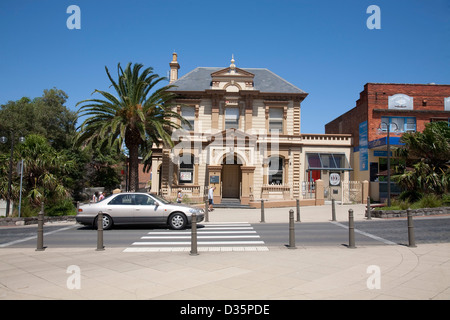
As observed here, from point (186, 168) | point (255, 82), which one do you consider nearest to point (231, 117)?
point (255, 82)

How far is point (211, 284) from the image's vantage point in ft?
18.5

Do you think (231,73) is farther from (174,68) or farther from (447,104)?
(447,104)

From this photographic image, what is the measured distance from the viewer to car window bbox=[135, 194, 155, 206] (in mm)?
12734

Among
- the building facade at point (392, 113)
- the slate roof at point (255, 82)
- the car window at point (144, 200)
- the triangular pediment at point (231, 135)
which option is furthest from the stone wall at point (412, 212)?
the slate roof at point (255, 82)

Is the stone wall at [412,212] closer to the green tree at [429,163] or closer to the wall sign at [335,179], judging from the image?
the green tree at [429,163]

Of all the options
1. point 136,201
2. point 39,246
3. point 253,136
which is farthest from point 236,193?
point 39,246

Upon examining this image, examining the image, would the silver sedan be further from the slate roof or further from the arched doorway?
the slate roof

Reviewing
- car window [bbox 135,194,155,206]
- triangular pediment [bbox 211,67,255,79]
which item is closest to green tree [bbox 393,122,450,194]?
triangular pediment [bbox 211,67,255,79]

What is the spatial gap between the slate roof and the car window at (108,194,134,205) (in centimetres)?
1533

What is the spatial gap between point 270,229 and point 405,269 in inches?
263

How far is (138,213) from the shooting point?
1258 centimetres

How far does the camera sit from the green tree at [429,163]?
17688 millimetres

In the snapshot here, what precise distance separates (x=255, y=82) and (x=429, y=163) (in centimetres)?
1514

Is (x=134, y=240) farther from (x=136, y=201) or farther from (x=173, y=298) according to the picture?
(x=173, y=298)
